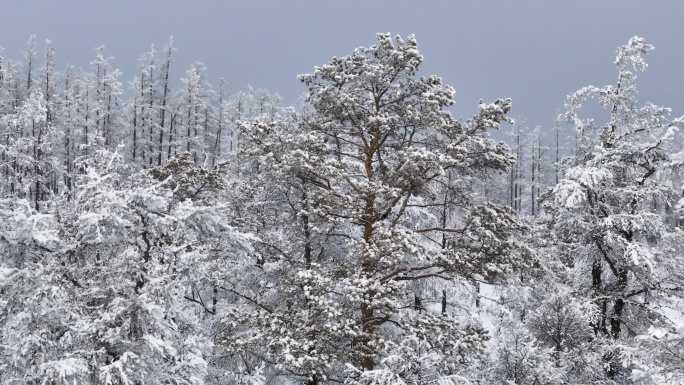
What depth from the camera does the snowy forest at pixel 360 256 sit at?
7.30 m

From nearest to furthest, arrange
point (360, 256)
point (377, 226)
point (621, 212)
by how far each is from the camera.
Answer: point (360, 256), point (377, 226), point (621, 212)

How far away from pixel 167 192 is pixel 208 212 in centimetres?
81

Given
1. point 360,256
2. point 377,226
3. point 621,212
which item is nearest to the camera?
point 360,256

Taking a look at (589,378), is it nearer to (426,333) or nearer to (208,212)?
(426,333)

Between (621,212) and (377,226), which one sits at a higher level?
(621,212)

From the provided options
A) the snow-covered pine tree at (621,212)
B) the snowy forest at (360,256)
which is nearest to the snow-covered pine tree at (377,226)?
the snowy forest at (360,256)

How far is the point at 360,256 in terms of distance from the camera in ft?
35.4

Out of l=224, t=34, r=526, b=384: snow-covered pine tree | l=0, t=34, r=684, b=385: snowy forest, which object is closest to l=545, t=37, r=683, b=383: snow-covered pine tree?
l=0, t=34, r=684, b=385: snowy forest

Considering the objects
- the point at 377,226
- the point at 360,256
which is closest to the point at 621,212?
the point at 377,226

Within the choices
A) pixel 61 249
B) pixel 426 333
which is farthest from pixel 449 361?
pixel 61 249

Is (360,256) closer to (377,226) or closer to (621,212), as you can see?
(377,226)

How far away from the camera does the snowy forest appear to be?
24.0ft

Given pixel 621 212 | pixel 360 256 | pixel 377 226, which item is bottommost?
pixel 360 256

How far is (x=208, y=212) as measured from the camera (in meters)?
7.92
